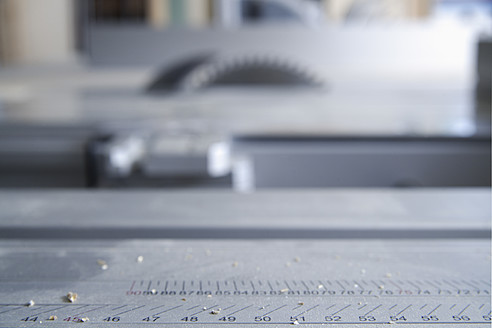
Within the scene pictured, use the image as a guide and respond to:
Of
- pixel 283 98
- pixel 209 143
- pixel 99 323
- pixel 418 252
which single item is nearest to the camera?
pixel 99 323

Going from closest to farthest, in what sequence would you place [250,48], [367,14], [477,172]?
[477,172] < [250,48] < [367,14]

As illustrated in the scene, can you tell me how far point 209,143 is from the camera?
0.74 m

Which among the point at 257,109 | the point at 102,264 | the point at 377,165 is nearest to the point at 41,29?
the point at 257,109

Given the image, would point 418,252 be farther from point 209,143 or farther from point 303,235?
point 209,143

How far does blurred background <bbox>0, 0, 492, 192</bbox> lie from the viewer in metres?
0.83

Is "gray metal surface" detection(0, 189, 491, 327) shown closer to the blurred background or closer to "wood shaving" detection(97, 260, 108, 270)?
"wood shaving" detection(97, 260, 108, 270)

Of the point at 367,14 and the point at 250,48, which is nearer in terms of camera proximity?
the point at 250,48

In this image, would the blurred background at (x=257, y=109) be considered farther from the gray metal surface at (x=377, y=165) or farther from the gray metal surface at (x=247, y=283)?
the gray metal surface at (x=247, y=283)

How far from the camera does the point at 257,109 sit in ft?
4.03

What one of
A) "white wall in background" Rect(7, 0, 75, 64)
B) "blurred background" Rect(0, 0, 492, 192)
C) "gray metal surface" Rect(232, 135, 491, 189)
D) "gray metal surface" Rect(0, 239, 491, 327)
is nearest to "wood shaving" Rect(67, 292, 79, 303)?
"gray metal surface" Rect(0, 239, 491, 327)

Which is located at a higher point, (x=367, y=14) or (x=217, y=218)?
(x=367, y=14)

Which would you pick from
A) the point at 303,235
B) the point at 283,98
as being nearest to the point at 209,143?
the point at 303,235

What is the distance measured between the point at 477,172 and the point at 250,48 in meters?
1.40

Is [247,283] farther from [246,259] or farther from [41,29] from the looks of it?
[41,29]
